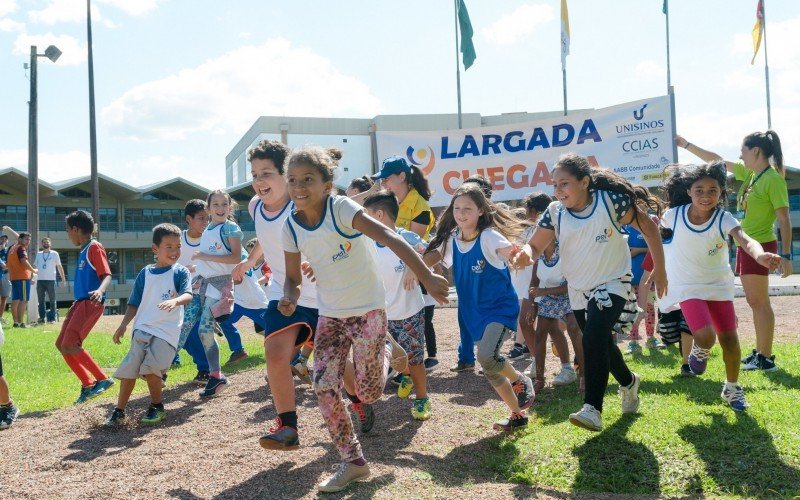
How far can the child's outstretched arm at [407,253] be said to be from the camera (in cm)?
353

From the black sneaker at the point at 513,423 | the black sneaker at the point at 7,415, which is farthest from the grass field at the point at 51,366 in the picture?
the black sneaker at the point at 513,423

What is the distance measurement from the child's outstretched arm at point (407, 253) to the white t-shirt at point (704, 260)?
264 centimetres

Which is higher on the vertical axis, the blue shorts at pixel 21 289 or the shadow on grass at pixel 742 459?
the blue shorts at pixel 21 289

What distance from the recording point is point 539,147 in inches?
658

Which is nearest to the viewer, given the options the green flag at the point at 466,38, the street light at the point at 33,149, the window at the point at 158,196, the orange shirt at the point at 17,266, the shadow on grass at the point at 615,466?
the shadow on grass at the point at 615,466

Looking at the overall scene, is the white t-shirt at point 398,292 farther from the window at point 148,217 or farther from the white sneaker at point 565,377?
the window at point 148,217

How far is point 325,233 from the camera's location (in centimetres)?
404

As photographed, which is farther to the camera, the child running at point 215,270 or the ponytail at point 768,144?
the child running at point 215,270

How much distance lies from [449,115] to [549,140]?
36.1m

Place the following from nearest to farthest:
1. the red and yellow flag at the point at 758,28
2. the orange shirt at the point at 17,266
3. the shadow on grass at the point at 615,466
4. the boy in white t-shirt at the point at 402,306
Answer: the shadow on grass at the point at 615,466 < the boy in white t-shirt at the point at 402,306 < the orange shirt at the point at 17,266 < the red and yellow flag at the point at 758,28

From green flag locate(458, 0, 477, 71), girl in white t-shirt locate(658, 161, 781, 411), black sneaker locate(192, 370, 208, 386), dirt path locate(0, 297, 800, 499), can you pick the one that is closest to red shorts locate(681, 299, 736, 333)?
girl in white t-shirt locate(658, 161, 781, 411)

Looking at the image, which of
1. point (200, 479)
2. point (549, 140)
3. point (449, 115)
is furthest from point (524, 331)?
point (449, 115)

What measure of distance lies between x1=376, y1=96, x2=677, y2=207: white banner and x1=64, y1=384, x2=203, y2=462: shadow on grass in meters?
11.2

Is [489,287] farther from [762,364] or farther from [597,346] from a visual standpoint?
[762,364]
